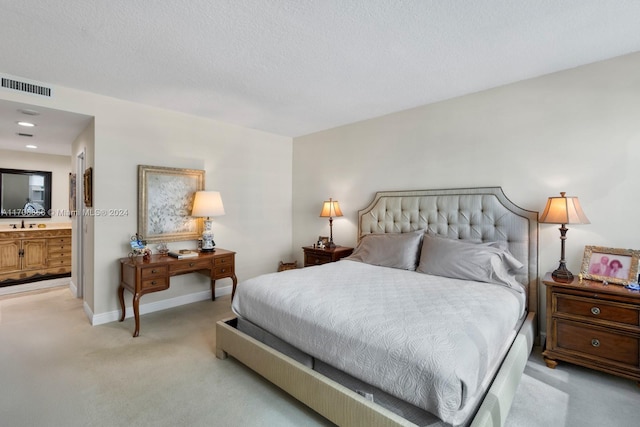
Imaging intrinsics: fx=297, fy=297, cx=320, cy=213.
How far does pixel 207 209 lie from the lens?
3754mm

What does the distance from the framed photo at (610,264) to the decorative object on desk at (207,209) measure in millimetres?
3805

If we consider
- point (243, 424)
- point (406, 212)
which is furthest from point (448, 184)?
point (243, 424)

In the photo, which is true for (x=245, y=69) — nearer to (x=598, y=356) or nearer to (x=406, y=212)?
(x=406, y=212)

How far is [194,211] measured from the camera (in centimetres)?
376

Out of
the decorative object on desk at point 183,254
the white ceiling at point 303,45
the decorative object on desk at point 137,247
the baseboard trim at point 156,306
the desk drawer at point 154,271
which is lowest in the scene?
the baseboard trim at point 156,306

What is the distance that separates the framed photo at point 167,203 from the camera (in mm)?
3553

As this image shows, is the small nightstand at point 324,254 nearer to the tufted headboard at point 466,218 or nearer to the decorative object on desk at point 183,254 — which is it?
the tufted headboard at point 466,218

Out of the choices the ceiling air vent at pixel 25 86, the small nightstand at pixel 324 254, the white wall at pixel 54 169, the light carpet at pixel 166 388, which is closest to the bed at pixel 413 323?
the light carpet at pixel 166 388

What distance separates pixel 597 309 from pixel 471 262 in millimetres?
881

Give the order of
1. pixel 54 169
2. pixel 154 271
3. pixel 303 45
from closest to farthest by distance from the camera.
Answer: pixel 303 45
pixel 154 271
pixel 54 169

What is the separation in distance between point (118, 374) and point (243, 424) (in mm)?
1236

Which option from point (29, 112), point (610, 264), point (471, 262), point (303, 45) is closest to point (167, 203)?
point (29, 112)

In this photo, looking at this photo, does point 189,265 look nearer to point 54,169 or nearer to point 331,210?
point 331,210

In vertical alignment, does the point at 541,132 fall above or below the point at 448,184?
above
